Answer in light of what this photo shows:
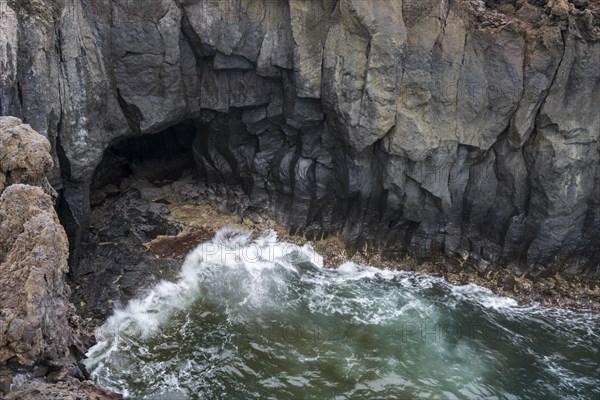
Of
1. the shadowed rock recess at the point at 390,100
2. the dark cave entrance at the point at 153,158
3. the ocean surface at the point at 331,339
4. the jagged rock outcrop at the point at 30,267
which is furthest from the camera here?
the dark cave entrance at the point at 153,158

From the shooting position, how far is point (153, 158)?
92.4 ft

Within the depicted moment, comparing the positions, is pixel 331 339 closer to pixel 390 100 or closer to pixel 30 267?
pixel 390 100

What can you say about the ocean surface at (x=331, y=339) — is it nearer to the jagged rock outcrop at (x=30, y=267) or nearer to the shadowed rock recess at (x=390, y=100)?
the shadowed rock recess at (x=390, y=100)

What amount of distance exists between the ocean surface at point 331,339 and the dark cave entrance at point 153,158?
6.49 metres

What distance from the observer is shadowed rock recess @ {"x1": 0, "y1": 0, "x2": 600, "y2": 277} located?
2000cm

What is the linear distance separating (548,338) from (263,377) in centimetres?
1067

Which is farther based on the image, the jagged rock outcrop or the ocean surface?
the ocean surface

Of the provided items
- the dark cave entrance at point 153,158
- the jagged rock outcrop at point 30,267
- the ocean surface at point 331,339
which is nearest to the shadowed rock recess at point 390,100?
the ocean surface at point 331,339

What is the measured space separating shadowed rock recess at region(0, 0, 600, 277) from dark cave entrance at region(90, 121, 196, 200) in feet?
14.0

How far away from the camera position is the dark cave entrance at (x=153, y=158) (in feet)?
85.9

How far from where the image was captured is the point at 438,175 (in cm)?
2245

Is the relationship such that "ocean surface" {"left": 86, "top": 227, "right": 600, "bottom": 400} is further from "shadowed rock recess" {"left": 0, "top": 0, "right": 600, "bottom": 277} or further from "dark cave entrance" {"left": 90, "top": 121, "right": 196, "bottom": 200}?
"dark cave entrance" {"left": 90, "top": 121, "right": 196, "bottom": 200}

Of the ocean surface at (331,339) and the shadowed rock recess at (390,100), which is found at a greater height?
the shadowed rock recess at (390,100)

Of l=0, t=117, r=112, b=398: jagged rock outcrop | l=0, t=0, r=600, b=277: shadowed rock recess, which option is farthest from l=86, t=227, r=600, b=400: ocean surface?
l=0, t=117, r=112, b=398: jagged rock outcrop
